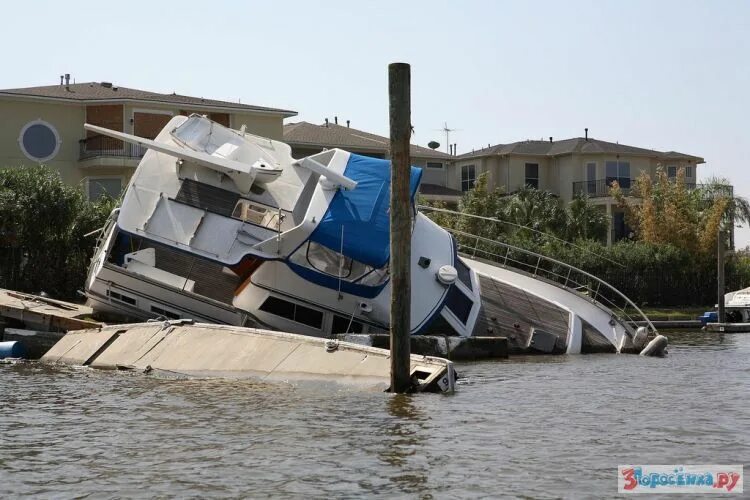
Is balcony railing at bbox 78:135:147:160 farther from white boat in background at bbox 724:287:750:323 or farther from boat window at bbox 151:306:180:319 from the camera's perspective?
white boat in background at bbox 724:287:750:323

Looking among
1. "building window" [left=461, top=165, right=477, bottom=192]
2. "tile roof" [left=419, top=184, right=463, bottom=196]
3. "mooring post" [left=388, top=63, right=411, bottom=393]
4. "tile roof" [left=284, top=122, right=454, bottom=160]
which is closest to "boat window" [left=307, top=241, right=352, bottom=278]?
"mooring post" [left=388, top=63, right=411, bottom=393]

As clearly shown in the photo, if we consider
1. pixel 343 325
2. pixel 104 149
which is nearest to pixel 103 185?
pixel 104 149

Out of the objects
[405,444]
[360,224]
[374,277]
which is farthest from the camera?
[374,277]

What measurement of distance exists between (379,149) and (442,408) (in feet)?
157

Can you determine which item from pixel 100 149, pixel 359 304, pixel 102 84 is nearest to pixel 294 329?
pixel 359 304

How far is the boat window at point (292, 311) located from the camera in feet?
95.7

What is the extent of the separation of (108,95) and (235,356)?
3374 centimetres

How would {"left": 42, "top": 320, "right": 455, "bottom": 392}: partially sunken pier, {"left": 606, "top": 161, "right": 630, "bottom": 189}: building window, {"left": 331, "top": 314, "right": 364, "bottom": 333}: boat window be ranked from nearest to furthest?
{"left": 42, "top": 320, "right": 455, "bottom": 392}: partially sunken pier < {"left": 331, "top": 314, "right": 364, "bottom": 333}: boat window < {"left": 606, "top": 161, "right": 630, "bottom": 189}: building window

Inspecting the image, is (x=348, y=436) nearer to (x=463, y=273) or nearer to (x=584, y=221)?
(x=463, y=273)

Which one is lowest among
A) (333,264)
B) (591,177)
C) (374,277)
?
(374,277)

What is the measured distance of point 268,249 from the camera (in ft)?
92.0

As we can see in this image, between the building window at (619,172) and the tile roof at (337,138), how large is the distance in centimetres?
1042

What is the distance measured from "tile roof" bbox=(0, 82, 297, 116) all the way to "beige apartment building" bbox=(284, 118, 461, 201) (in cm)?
714

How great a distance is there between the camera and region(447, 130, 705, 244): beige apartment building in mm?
74750
